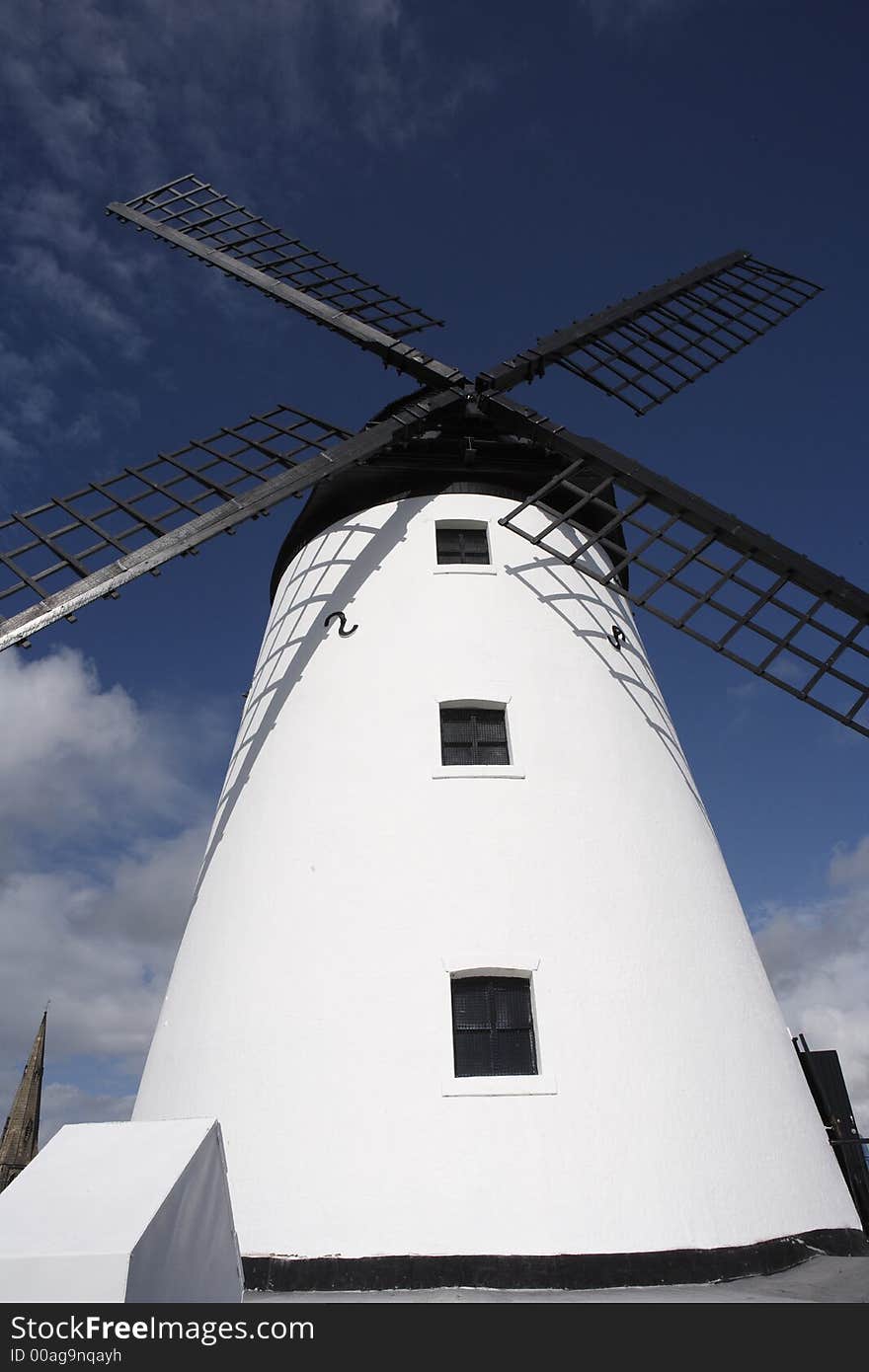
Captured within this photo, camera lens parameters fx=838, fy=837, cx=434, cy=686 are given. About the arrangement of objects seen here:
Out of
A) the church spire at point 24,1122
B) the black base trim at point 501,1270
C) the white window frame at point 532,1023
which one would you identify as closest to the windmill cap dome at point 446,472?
the white window frame at point 532,1023

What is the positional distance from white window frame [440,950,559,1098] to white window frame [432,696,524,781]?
1.41 m

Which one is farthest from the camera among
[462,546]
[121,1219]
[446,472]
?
[446,472]

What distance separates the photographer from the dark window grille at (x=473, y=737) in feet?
22.9

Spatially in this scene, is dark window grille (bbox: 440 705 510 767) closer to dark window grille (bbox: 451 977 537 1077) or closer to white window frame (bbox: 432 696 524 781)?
white window frame (bbox: 432 696 524 781)

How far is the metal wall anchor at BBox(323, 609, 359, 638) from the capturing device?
25.9 ft

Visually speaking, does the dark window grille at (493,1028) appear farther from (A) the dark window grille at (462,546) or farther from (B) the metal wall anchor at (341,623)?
(A) the dark window grille at (462,546)

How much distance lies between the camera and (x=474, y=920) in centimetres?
584

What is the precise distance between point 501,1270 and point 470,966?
5.54 feet

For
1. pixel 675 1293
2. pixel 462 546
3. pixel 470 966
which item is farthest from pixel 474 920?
pixel 462 546

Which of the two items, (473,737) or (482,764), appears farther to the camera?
(473,737)

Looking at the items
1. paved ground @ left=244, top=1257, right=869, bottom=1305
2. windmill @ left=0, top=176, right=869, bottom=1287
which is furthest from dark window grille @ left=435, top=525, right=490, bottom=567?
paved ground @ left=244, top=1257, right=869, bottom=1305

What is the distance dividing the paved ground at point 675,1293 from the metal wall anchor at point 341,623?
16.5 feet

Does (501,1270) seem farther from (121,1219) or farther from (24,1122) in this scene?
(24,1122)
